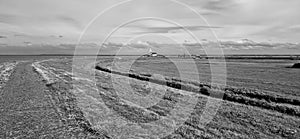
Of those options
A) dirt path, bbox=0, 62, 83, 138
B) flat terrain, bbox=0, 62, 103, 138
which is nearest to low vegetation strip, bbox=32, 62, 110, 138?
flat terrain, bbox=0, 62, 103, 138

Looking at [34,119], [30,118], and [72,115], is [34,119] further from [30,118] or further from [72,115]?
[72,115]

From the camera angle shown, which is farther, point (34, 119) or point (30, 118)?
point (30, 118)

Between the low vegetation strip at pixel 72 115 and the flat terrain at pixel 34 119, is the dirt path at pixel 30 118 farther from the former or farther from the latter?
the low vegetation strip at pixel 72 115

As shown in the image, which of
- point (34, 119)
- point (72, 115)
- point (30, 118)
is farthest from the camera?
point (72, 115)

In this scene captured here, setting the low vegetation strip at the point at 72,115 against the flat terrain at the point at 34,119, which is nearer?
the flat terrain at the point at 34,119

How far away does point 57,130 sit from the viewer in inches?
374

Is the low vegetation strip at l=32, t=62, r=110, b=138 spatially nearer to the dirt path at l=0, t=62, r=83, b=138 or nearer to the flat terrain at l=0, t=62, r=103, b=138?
the flat terrain at l=0, t=62, r=103, b=138

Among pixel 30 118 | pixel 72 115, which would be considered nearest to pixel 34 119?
pixel 30 118

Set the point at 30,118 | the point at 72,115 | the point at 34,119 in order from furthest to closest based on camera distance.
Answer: the point at 72,115 < the point at 30,118 < the point at 34,119

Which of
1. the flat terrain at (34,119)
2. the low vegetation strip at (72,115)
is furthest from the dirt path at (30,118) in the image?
the low vegetation strip at (72,115)

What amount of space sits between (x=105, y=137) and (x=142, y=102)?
6806mm

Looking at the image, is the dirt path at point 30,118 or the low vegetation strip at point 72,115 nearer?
the dirt path at point 30,118

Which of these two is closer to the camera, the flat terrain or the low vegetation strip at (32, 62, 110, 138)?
the flat terrain

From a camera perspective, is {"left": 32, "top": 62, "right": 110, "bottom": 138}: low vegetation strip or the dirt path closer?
the dirt path
